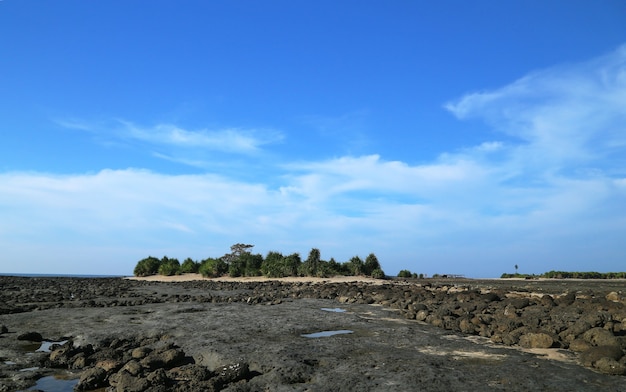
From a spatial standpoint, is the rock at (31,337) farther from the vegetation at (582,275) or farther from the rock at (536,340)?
the vegetation at (582,275)

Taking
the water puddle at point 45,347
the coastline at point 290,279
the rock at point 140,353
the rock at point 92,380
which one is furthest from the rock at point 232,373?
the coastline at point 290,279

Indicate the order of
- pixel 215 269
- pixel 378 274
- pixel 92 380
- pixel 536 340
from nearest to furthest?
pixel 92 380 < pixel 536 340 < pixel 378 274 < pixel 215 269

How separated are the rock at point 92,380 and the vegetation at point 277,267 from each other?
43612mm

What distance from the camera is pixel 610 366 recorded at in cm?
870

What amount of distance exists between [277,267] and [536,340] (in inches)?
1887

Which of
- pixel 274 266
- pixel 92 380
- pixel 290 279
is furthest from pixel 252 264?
pixel 92 380

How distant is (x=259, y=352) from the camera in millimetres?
10719

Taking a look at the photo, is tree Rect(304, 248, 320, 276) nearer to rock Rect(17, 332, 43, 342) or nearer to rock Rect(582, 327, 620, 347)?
rock Rect(17, 332, 43, 342)

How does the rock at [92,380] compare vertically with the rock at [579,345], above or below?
below

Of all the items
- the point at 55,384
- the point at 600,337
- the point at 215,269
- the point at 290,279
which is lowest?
the point at 55,384

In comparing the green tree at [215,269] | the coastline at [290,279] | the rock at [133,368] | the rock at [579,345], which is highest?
the green tree at [215,269]

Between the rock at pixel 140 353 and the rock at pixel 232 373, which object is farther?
the rock at pixel 140 353

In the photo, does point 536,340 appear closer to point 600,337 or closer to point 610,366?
point 600,337

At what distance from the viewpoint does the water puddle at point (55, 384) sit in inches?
336
